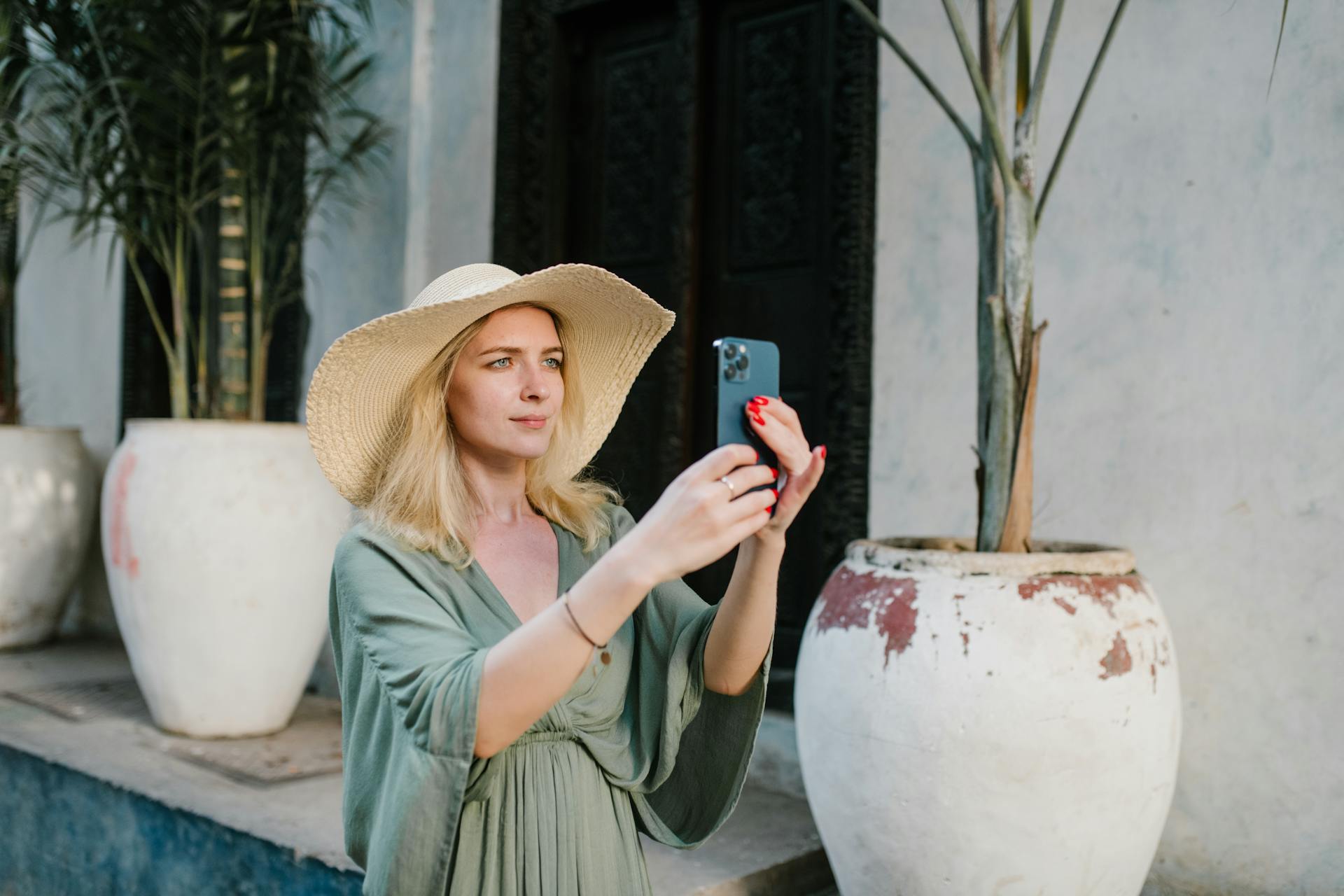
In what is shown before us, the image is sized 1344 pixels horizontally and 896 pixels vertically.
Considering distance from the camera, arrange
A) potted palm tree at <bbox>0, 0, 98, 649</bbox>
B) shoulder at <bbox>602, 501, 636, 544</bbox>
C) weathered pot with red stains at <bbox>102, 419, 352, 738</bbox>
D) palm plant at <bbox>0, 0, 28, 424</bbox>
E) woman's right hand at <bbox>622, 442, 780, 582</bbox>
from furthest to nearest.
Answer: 1. potted palm tree at <bbox>0, 0, 98, 649</bbox>
2. palm plant at <bbox>0, 0, 28, 424</bbox>
3. weathered pot with red stains at <bbox>102, 419, 352, 738</bbox>
4. shoulder at <bbox>602, 501, 636, 544</bbox>
5. woman's right hand at <bbox>622, 442, 780, 582</bbox>

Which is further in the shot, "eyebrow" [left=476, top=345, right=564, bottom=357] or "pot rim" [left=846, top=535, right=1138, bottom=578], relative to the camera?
"pot rim" [left=846, top=535, right=1138, bottom=578]

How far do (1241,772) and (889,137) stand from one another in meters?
1.88

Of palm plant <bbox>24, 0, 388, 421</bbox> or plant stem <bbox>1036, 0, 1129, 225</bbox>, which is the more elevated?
palm plant <bbox>24, 0, 388, 421</bbox>

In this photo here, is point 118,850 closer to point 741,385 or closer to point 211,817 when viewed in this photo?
point 211,817

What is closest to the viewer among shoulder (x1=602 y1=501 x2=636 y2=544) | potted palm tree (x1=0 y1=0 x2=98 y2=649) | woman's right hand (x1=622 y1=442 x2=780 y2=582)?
woman's right hand (x1=622 y1=442 x2=780 y2=582)

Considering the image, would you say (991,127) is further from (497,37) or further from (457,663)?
(497,37)

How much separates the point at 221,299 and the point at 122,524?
91 centimetres

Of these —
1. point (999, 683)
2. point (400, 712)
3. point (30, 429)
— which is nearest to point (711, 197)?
point (999, 683)

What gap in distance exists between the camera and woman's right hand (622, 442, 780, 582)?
1048 mm

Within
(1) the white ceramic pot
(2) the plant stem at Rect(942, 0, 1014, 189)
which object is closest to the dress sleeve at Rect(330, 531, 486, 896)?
(2) the plant stem at Rect(942, 0, 1014, 189)

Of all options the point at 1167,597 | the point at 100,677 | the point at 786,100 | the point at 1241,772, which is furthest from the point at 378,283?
the point at 1241,772

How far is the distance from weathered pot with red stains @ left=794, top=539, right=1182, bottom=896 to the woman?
634 millimetres

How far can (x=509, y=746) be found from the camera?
1355 millimetres

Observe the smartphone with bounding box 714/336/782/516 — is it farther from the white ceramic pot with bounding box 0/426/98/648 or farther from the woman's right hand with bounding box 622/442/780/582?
the white ceramic pot with bounding box 0/426/98/648
